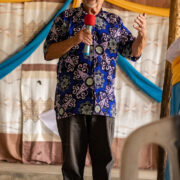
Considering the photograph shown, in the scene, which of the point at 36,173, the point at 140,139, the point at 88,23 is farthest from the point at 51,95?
the point at 140,139

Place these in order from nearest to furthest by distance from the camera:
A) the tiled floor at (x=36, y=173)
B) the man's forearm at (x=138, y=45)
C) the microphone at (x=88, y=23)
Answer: the microphone at (x=88, y=23)
the man's forearm at (x=138, y=45)
the tiled floor at (x=36, y=173)

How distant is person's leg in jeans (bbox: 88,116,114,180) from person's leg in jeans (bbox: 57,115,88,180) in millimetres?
49

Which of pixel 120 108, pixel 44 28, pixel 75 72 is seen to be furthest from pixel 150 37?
pixel 75 72

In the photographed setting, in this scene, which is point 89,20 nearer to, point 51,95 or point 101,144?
point 101,144

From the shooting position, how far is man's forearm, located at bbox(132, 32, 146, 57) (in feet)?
6.18

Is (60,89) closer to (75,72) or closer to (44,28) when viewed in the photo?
(75,72)

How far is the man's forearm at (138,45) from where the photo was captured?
6.18 ft

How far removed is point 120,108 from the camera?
386 centimetres

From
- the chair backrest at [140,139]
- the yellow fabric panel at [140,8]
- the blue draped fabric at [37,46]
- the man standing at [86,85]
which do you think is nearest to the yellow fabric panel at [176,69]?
the man standing at [86,85]

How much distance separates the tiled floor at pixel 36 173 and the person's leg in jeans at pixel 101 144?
1.24 m

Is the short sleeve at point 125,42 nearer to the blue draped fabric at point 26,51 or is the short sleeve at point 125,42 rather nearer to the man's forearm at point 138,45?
the man's forearm at point 138,45

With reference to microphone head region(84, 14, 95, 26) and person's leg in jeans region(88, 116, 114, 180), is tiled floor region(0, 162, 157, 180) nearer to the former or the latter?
person's leg in jeans region(88, 116, 114, 180)

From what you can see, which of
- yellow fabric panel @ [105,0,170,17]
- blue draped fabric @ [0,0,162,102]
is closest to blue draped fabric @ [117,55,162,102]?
Result: blue draped fabric @ [0,0,162,102]

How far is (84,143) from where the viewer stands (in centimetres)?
191
